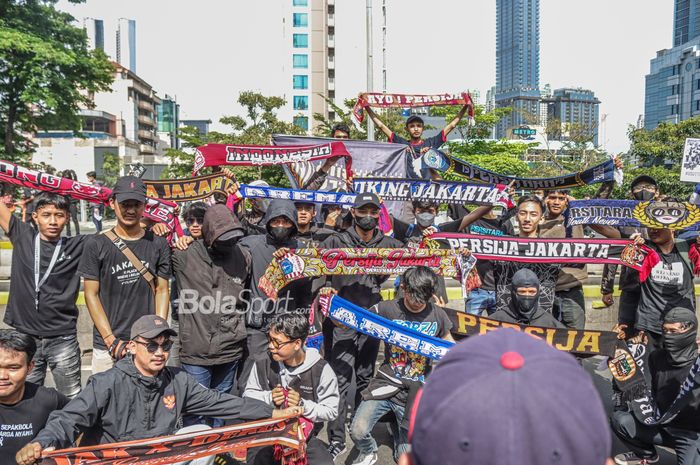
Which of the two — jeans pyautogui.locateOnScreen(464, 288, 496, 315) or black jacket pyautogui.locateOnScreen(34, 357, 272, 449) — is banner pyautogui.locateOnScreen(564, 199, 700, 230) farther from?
black jacket pyautogui.locateOnScreen(34, 357, 272, 449)

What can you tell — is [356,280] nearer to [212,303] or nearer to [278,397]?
[212,303]

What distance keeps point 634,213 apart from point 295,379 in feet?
12.0

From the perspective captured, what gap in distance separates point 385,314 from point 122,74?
307 ft

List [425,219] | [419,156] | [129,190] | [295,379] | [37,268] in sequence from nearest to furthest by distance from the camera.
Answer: [295,379] < [129,190] < [37,268] < [425,219] < [419,156]

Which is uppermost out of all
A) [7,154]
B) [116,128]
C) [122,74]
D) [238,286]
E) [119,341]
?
[122,74]

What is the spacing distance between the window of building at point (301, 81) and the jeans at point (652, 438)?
2494 inches

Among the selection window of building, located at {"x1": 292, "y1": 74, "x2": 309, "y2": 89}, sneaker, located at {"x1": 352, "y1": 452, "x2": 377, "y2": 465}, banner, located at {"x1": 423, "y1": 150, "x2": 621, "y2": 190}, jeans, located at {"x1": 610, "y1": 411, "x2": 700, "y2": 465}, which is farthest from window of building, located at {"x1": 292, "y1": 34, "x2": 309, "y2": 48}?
sneaker, located at {"x1": 352, "y1": 452, "x2": 377, "y2": 465}

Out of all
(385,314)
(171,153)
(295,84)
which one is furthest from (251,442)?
(295,84)

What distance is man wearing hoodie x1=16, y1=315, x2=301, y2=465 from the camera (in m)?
3.29

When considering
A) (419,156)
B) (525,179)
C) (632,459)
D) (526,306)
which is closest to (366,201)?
(526,306)

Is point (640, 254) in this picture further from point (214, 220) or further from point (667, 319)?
point (214, 220)

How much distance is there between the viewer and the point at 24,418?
3410 mm

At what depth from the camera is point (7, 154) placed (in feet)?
70.1

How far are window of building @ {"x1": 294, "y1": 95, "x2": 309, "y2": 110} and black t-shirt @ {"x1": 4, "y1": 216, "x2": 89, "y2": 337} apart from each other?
61765mm
